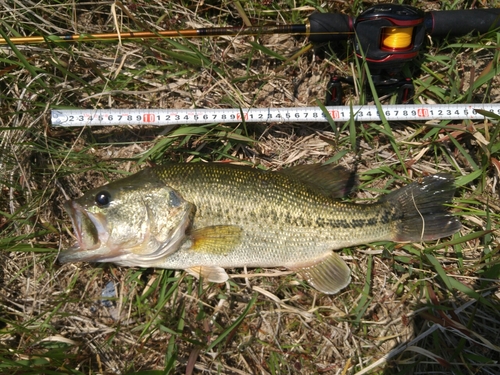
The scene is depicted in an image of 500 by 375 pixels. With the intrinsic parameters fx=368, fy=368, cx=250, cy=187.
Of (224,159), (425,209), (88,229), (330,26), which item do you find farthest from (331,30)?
(88,229)

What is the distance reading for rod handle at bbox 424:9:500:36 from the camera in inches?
129

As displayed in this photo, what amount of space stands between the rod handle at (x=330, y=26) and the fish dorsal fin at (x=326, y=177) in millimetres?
1164

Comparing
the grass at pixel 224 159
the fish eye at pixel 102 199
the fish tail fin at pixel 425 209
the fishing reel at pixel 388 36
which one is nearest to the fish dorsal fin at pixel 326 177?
the grass at pixel 224 159

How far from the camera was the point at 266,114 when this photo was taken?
11.2ft

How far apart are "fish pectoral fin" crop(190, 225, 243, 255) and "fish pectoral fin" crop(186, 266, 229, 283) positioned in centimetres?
20

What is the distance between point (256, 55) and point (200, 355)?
9.42ft

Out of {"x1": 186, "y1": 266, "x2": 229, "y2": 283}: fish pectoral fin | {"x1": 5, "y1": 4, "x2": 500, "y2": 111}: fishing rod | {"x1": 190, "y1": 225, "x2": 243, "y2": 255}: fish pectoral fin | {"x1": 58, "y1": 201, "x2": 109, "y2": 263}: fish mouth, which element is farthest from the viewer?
{"x1": 186, "y1": 266, "x2": 229, "y2": 283}: fish pectoral fin

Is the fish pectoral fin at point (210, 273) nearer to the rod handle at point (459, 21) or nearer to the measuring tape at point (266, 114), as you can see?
the measuring tape at point (266, 114)

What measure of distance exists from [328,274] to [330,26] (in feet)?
7.19

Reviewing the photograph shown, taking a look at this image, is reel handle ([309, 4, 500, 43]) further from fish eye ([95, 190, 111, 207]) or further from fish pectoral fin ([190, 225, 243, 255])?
fish eye ([95, 190, 111, 207])

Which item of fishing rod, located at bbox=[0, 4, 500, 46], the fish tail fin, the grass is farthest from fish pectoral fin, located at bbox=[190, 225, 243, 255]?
fishing rod, located at bbox=[0, 4, 500, 46]

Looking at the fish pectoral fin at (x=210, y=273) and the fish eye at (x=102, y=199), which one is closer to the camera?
the fish eye at (x=102, y=199)

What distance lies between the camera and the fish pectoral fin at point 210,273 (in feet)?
10.3

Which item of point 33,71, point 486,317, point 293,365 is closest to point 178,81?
point 33,71
